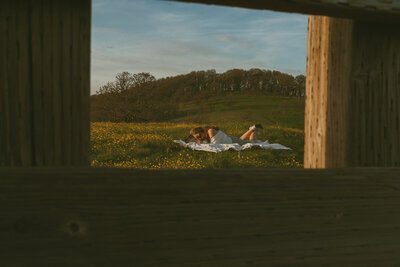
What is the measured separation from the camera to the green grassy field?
9953 mm

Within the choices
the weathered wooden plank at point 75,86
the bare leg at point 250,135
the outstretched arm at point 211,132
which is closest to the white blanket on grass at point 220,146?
the bare leg at point 250,135

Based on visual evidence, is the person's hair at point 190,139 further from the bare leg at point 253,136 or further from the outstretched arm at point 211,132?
the bare leg at point 253,136

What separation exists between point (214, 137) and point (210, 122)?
3.82 m

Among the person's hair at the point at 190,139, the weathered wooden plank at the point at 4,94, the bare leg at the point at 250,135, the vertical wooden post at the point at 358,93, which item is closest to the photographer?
the weathered wooden plank at the point at 4,94

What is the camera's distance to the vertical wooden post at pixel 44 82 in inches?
33.5

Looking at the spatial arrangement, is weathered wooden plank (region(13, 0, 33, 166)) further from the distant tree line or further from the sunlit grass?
the distant tree line

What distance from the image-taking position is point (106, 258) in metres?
0.88

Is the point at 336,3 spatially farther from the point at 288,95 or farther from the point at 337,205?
the point at 288,95

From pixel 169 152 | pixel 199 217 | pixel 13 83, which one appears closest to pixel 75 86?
pixel 13 83

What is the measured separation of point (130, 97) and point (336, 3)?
17.4 metres

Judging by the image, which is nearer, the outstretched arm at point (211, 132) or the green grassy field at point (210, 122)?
the green grassy field at point (210, 122)

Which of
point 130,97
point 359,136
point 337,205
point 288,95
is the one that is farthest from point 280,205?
point 288,95

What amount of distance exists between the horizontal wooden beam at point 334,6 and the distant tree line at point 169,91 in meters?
16.0

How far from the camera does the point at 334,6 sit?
3.22ft
